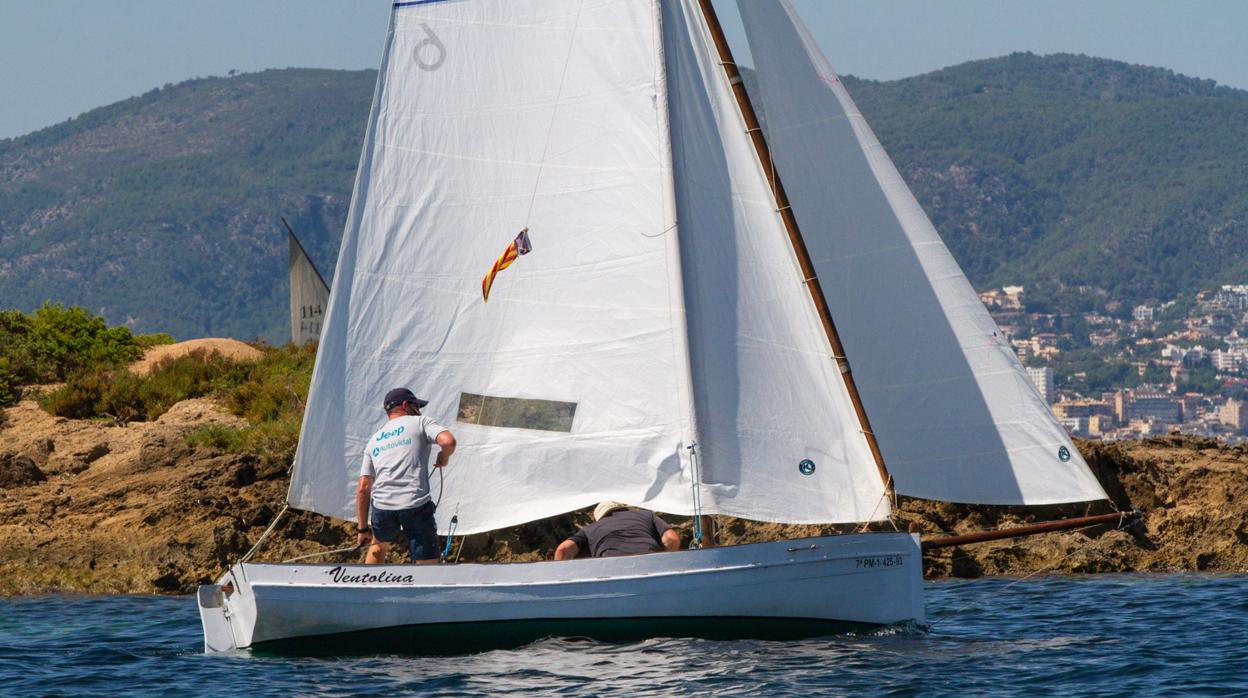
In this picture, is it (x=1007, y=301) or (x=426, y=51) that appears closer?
(x=426, y=51)

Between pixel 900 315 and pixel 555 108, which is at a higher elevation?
pixel 555 108

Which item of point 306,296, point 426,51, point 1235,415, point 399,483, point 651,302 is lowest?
point 399,483

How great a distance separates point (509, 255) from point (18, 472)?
10398mm

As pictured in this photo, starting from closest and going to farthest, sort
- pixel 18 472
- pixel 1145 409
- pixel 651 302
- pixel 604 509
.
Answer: pixel 604 509 < pixel 651 302 < pixel 18 472 < pixel 1145 409

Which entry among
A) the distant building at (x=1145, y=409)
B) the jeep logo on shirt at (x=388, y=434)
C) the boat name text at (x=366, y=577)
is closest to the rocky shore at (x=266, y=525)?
the jeep logo on shirt at (x=388, y=434)

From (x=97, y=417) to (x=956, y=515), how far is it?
13513 mm

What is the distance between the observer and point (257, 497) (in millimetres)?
22547

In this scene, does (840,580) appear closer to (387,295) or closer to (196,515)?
(387,295)

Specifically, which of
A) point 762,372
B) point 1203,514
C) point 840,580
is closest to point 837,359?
point 762,372

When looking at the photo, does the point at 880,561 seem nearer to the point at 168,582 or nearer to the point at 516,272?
the point at 516,272

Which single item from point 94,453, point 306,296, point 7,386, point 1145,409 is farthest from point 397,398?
point 1145,409

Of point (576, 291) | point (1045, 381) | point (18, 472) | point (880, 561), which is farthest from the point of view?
point (1045, 381)

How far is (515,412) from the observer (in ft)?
53.6

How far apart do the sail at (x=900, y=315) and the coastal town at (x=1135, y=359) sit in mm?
92624
